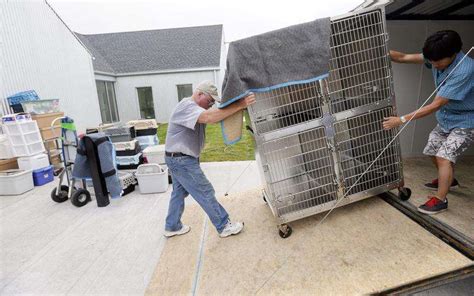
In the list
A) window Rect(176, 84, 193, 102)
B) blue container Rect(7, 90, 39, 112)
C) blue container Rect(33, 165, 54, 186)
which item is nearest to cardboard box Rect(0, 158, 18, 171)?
blue container Rect(33, 165, 54, 186)

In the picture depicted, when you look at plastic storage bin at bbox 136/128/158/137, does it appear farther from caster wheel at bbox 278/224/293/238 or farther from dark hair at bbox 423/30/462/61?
dark hair at bbox 423/30/462/61

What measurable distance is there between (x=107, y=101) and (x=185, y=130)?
38.4 ft

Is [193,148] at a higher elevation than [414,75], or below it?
below

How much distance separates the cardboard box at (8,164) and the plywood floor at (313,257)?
414cm

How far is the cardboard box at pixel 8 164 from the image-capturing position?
501cm

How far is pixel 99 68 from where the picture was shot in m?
12.4

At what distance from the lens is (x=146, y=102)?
45.8 ft

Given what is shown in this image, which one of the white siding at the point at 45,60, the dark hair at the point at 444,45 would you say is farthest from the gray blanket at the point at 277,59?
the white siding at the point at 45,60

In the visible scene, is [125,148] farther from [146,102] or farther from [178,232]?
Result: [146,102]

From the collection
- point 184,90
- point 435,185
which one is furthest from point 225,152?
point 184,90

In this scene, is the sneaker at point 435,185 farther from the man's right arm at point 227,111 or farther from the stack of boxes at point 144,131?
the stack of boxes at point 144,131

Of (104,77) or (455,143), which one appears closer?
(455,143)

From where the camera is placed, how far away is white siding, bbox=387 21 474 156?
3.65 m

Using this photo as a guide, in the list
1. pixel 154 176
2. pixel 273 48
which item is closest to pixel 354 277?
pixel 273 48
